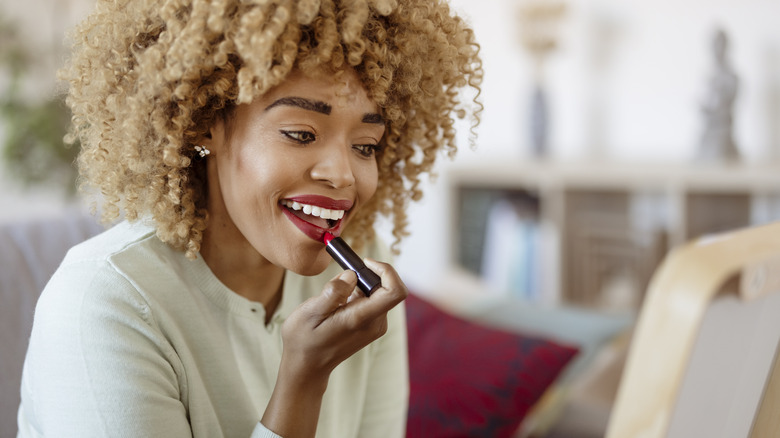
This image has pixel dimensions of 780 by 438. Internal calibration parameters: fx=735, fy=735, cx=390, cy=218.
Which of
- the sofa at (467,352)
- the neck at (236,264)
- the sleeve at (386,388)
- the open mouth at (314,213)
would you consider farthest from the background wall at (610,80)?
the open mouth at (314,213)

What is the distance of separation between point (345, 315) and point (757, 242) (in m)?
0.41

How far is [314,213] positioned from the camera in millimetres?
857

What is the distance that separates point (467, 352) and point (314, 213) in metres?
0.92

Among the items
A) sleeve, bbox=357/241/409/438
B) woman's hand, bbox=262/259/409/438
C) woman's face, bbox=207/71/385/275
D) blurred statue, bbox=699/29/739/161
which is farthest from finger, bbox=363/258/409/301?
blurred statue, bbox=699/29/739/161

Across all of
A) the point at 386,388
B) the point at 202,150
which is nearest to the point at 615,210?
the point at 386,388

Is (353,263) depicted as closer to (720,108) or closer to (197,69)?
(197,69)

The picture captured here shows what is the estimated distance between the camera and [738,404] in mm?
656

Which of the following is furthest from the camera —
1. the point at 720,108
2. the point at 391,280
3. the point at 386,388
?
the point at 720,108

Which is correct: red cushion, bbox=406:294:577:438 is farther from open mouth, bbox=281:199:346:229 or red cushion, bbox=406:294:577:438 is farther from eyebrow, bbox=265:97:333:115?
eyebrow, bbox=265:97:333:115

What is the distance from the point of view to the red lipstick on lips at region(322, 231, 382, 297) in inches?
31.3

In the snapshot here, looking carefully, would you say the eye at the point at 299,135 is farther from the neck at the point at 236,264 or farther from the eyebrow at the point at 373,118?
the neck at the point at 236,264

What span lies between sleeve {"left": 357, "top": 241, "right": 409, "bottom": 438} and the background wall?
1.09 m

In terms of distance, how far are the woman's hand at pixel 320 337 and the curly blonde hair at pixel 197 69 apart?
0.20m

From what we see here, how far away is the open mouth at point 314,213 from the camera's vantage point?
85 cm
